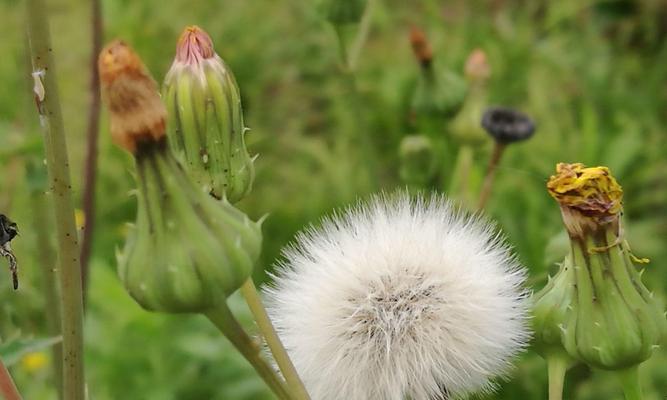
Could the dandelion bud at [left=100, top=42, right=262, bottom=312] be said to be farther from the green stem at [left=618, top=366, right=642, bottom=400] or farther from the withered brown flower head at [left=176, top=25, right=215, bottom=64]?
the green stem at [left=618, top=366, right=642, bottom=400]

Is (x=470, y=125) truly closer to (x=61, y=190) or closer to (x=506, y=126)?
(x=506, y=126)

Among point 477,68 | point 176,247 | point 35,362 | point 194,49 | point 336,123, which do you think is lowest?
point 336,123

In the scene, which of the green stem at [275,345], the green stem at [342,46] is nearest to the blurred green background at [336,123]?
the green stem at [342,46]

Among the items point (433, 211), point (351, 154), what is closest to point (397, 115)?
point (351, 154)

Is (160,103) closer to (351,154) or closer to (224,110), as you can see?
(224,110)

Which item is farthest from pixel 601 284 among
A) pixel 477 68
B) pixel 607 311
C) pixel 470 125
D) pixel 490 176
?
pixel 477 68

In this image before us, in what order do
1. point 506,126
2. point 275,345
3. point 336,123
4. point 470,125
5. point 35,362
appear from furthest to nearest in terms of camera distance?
point 336,123, point 35,362, point 470,125, point 506,126, point 275,345
